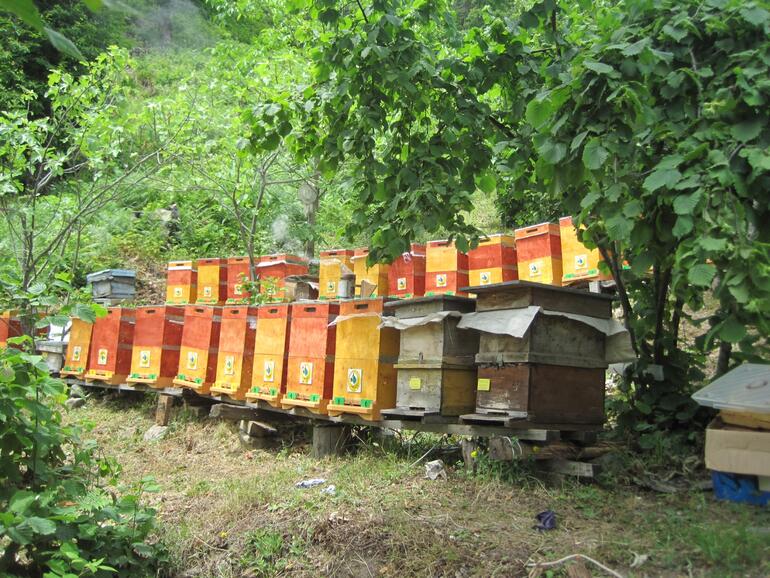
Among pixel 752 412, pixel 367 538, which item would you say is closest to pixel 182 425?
pixel 367 538

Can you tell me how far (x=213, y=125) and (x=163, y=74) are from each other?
18739 millimetres

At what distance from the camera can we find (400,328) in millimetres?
5746

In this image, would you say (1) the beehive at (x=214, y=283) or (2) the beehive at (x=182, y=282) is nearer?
(1) the beehive at (x=214, y=283)

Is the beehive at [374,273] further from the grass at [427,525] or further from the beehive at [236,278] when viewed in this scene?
the grass at [427,525]

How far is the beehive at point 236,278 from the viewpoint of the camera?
1077 centimetres

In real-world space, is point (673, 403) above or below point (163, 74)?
below

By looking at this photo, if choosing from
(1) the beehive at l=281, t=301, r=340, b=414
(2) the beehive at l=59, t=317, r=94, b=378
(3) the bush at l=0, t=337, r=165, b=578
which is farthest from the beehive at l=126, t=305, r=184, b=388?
(3) the bush at l=0, t=337, r=165, b=578

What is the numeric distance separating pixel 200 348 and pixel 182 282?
383cm

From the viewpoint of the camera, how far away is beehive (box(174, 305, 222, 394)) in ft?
26.2

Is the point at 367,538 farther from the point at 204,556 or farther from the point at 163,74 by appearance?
the point at 163,74

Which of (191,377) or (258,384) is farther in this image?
(191,377)

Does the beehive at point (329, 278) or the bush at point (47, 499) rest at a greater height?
the beehive at point (329, 278)

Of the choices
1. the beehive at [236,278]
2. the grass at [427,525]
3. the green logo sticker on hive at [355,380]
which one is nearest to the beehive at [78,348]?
the beehive at [236,278]

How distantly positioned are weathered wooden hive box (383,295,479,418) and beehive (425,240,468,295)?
146 inches
